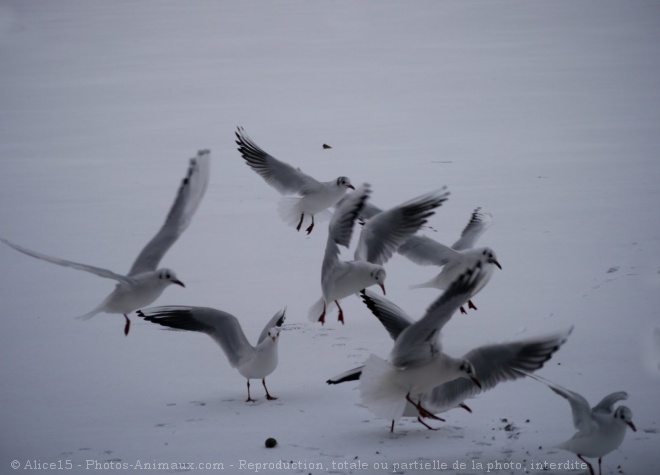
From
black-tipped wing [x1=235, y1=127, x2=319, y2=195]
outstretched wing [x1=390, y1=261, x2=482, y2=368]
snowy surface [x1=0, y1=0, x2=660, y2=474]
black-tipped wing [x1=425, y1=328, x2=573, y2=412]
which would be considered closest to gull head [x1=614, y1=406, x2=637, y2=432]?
snowy surface [x1=0, y1=0, x2=660, y2=474]

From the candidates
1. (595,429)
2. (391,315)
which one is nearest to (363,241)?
(391,315)

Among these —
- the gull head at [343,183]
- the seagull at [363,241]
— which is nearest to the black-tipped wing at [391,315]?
the seagull at [363,241]

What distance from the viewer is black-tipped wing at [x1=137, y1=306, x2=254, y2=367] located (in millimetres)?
4082

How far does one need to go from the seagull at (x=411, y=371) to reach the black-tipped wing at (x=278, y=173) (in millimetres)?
2692

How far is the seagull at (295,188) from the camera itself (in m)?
6.02

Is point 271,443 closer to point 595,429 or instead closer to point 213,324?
point 213,324

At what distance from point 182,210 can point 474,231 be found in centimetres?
183

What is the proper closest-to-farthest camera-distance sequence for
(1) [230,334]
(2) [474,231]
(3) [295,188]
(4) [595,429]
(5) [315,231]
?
(4) [595,429] < (1) [230,334] < (2) [474,231] < (3) [295,188] < (5) [315,231]

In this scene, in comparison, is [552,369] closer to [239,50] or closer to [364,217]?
[364,217]

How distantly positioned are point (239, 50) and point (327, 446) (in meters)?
14.1

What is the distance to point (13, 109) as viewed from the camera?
40.0 feet

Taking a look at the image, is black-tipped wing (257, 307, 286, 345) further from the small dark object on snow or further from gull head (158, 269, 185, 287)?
the small dark object on snow

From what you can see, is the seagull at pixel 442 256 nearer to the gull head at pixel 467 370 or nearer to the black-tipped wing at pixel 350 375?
the black-tipped wing at pixel 350 375

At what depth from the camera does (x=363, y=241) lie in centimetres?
503
